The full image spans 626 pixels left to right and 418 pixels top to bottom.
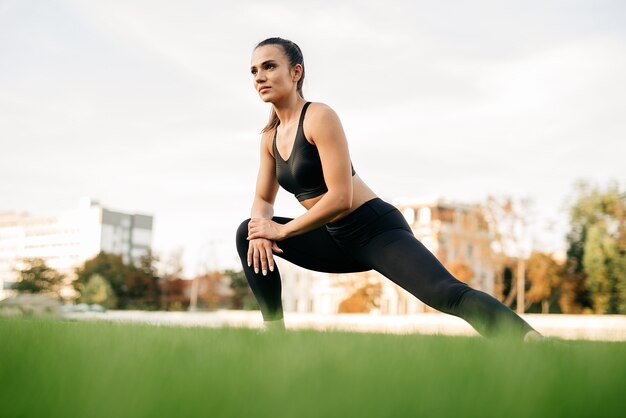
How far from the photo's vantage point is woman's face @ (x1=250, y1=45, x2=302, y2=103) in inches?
182

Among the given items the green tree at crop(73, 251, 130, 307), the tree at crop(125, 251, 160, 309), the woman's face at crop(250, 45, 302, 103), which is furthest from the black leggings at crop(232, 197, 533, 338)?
the green tree at crop(73, 251, 130, 307)

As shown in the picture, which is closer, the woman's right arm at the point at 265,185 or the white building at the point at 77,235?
the woman's right arm at the point at 265,185

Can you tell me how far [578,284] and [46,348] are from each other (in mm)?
50244

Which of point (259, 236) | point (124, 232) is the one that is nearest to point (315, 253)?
point (259, 236)

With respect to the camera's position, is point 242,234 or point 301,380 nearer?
point 301,380

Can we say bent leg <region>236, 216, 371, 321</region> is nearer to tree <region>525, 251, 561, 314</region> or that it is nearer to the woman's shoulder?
the woman's shoulder

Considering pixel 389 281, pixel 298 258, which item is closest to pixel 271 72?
pixel 298 258

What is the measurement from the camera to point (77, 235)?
135m

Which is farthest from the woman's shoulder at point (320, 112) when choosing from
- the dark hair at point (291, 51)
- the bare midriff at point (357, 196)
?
the bare midriff at point (357, 196)

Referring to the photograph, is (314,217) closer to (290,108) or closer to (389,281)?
(290,108)

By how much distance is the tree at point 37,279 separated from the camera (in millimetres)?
83812

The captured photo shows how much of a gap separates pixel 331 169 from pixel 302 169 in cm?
32

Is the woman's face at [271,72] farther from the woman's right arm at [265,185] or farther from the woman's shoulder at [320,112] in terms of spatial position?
the woman's right arm at [265,185]

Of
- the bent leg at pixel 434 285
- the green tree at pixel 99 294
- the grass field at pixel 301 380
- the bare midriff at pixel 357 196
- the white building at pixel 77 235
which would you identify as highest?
the white building at pixel 77 235
